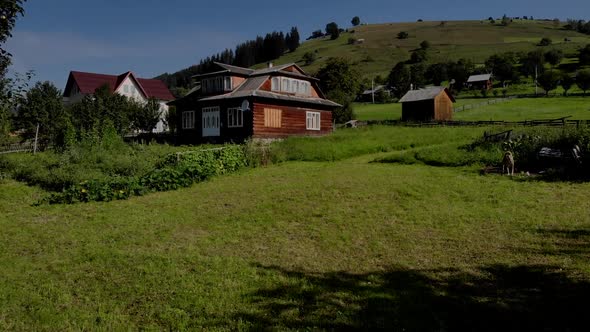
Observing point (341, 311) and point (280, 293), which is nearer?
point (341, 311)

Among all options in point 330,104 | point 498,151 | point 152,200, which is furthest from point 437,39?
point 152,200

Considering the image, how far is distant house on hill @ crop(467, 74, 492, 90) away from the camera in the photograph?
286ft

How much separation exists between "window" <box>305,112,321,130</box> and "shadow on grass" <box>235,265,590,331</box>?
1133 inches

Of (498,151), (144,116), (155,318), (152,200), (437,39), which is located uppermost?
(437,39)

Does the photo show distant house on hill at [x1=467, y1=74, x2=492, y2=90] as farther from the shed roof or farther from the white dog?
the white dog

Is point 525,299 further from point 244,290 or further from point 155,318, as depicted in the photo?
point 155,318

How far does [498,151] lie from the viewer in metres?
19.0

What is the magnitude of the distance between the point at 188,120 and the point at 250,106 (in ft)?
27.5

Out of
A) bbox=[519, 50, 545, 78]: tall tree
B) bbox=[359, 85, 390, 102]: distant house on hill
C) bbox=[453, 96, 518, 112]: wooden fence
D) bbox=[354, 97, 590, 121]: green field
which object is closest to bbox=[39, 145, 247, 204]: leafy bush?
bbox=[354, 97, 590, 121]: green field

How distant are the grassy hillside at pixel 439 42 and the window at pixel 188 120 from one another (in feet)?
268

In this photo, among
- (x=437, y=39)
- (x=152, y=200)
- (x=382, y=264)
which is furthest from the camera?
(x=437, y=39)

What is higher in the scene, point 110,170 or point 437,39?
point 437,39

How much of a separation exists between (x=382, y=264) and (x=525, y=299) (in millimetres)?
2388

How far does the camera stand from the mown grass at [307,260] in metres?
5.79
